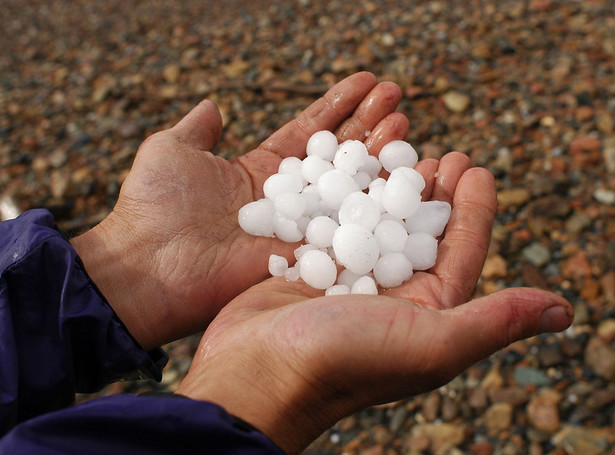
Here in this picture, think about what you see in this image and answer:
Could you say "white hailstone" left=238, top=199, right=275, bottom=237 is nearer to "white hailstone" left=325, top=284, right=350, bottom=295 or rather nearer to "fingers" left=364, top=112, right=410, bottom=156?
"white hailstone" left=325, top=284, right=350, bottom=295

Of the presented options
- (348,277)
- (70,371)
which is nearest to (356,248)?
(348,277)

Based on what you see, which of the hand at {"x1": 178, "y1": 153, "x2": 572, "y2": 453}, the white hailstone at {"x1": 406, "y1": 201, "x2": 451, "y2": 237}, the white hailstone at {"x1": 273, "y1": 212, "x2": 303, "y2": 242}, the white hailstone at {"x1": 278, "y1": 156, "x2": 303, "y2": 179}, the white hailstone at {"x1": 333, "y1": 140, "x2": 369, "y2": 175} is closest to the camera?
the hand at {"x1": 178, "y1": 153, "x2": 572, "y2": 453}

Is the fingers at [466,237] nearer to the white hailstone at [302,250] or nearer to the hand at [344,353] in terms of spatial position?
the hand at [344,353]

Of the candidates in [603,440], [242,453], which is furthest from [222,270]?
[603,440]

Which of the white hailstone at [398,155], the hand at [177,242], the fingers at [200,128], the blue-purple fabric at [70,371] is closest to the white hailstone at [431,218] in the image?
the white hailstone at [398,155]

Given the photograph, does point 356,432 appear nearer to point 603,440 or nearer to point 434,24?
point 603,440

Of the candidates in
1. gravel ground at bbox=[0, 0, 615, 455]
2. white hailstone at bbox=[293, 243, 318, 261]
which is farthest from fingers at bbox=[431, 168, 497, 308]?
gravel ground at bbox=[0, 0, 615, 455]
